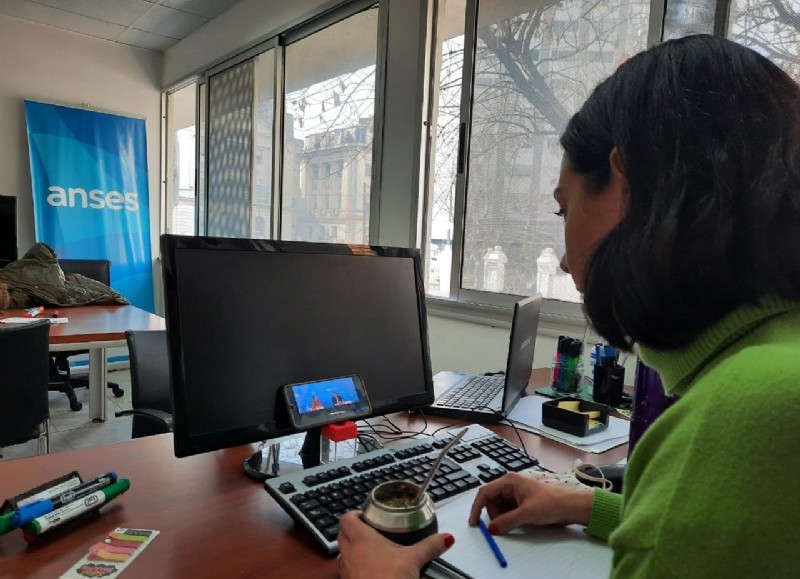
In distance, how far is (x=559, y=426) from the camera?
125 cm

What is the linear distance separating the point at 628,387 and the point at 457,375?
22.3 inches

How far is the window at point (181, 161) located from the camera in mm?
5051

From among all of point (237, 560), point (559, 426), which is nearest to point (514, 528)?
point (237, 560)

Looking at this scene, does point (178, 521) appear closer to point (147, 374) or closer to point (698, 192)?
point (698, 192)

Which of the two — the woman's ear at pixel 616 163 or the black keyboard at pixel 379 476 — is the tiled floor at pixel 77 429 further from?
the woman's ear at pixel 616 163

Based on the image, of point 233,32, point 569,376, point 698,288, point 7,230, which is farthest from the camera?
point 233,32

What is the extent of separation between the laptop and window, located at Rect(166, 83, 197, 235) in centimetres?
412

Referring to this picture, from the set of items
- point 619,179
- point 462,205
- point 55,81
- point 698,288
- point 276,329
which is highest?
point 55,81

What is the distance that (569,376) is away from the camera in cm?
163

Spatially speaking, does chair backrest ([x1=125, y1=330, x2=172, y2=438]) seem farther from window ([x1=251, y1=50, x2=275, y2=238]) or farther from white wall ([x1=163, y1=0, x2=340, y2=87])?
white wall ([x1=163, y1=0, x2=340, y2=87])

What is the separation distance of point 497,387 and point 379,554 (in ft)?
3.43

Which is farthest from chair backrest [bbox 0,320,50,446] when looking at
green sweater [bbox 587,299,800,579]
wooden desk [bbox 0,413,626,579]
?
green sweater [bbox 587,299,800,579]

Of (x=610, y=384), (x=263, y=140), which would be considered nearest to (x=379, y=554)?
(x=610, y=384)

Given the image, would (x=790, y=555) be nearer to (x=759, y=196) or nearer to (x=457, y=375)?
(x=759, y=196)
